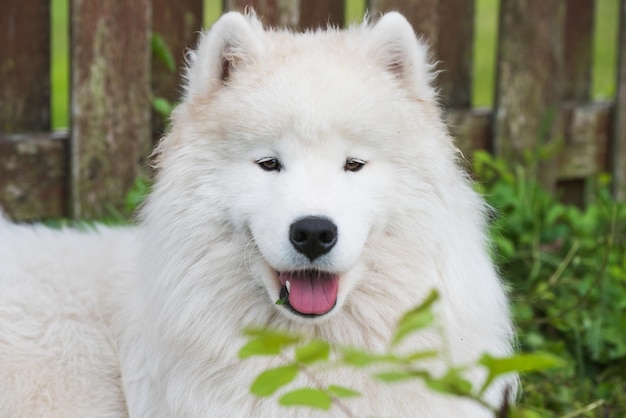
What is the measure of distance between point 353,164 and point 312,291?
401 millimetres

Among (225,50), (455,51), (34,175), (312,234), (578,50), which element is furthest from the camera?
(578,50)

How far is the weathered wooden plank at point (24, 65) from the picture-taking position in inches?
192

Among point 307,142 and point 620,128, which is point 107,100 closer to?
point 307,142

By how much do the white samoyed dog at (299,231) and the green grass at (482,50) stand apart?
551cm

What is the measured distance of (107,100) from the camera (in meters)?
4.83

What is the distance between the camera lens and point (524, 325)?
4660 millimetres

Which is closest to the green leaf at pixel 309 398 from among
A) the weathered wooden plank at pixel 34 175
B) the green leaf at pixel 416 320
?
the green leaf at pixel 416 320

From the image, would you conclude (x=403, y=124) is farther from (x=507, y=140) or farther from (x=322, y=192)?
(x=507, y=140)

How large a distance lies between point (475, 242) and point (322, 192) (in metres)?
0.68

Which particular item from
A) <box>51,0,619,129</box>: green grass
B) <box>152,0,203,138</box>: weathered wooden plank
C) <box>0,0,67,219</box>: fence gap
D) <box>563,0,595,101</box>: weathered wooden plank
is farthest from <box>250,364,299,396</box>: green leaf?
<box>51,0,619,129</box>: green grass

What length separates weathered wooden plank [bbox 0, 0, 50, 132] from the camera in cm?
488

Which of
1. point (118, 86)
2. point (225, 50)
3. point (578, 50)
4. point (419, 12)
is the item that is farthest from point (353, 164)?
point (578, 50)

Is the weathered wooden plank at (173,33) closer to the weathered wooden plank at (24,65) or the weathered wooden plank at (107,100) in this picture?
the weathered wooden plank at (107,100)

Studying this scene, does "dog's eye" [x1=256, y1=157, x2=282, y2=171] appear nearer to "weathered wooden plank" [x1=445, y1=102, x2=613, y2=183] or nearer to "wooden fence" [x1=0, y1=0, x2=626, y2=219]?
"wooden fence" [x1=0, y1=0, x2=626, y2=219]
